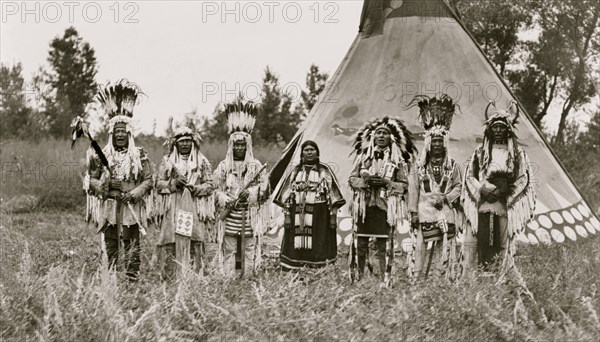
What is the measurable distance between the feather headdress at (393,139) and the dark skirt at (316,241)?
0.64 m

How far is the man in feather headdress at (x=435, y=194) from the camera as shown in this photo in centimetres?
754

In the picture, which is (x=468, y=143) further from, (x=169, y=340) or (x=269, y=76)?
(x=269, y=76)

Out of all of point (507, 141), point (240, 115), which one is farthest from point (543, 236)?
point (240, 115)

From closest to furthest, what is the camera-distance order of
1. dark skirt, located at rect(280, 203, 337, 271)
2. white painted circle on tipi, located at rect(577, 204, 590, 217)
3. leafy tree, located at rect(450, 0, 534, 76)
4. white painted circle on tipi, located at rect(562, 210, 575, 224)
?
1. dark skirt, located at rect(280, 203, 337, 271)
2. white painted circle on tipi, located at rect(562, 210, 575, 224)
3. white painted circle on tipi, located at rect(577, 204, 590, 217)
4. leafy tree, located at rect(450, 0, 534, 76)

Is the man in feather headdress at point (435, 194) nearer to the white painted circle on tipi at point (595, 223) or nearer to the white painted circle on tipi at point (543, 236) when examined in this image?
the white painted circle on tipi at point (543, 236)

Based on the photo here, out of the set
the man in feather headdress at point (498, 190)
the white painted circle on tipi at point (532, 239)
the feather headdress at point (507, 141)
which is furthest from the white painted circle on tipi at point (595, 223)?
the feather headdress at point (507, 141)

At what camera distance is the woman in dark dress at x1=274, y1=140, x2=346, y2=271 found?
7.73m

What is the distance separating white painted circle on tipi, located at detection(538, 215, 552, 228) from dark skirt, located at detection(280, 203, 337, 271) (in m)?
3.15

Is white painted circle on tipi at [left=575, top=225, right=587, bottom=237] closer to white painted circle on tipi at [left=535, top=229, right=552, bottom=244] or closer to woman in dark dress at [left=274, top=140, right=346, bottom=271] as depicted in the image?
white painted circle on tipi at [left=535, top=229, right=552, bottom=244]

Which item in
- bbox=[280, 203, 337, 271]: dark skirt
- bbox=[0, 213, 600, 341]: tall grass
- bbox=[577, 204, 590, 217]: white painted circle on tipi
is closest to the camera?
bbox=[0, 213, 600, 341]: tall grass

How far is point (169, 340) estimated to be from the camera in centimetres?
469

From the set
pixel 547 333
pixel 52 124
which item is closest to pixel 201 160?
pixel 547 333

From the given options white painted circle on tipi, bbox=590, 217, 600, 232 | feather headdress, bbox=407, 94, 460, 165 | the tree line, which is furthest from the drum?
the tree line

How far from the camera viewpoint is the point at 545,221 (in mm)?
9930
